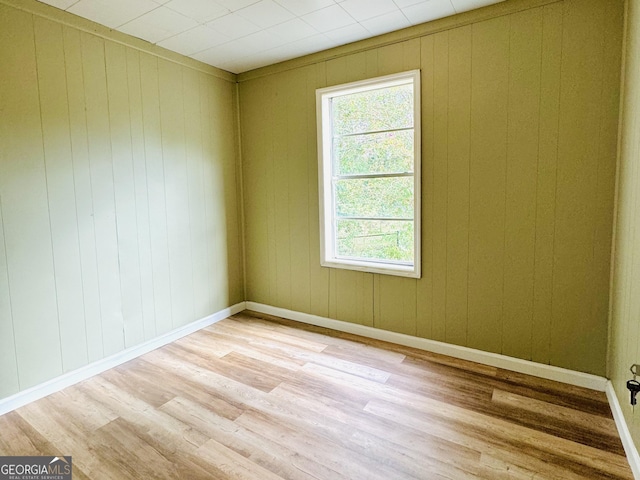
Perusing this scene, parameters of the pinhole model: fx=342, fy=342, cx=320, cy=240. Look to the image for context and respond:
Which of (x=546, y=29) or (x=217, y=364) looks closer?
(x=546, y=29)

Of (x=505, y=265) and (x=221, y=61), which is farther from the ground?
(x=221, y=61)

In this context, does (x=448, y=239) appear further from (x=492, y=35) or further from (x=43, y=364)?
(x=43, y=364)

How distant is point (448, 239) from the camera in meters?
2.72

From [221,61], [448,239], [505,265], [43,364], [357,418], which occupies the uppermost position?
[221,61]

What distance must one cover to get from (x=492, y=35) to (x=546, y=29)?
1.06ft

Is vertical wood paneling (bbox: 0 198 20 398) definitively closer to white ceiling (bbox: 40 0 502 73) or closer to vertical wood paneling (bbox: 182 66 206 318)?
white ceiling (bbox: 40 0 502 73)

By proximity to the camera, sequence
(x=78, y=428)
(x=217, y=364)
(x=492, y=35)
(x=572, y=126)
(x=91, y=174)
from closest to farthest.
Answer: (x=78, y=428) → (x=572, y=126) → (x=492, y=35) → (x=91, y=174) → (x=217, y=364)

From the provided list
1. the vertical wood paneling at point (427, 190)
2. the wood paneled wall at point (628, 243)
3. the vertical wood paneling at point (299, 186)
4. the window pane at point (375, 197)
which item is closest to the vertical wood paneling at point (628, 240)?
the wood paneled wall at point (628, 243)

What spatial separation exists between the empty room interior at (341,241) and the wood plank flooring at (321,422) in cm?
2

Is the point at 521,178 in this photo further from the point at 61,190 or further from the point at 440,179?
the point at 61,190

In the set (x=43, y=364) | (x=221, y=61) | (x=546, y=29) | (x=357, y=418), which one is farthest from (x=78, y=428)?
(x=546, y=29)

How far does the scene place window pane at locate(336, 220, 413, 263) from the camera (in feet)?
9.84

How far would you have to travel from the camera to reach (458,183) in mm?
2627

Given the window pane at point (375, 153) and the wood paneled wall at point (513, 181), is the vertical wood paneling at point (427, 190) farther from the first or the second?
the window pane at point (375, 153)
